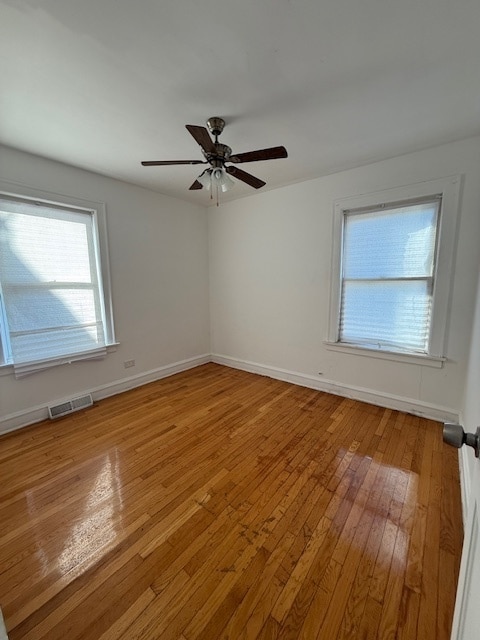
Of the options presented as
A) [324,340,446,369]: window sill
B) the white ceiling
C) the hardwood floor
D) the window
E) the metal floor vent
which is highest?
the white ceiling

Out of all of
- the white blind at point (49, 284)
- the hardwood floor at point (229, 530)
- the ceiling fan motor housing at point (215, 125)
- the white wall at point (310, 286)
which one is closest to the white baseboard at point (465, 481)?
the hardwood floor at point (229, 530)

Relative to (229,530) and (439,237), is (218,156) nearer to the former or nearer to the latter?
(439,237)

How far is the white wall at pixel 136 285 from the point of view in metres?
2.55

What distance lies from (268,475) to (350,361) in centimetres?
174

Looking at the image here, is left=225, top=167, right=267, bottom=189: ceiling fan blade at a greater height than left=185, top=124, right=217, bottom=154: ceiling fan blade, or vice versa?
left=185, top=124, right=217, bottom=154: ceiling fan blade

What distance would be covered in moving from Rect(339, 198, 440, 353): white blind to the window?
9.55 ft

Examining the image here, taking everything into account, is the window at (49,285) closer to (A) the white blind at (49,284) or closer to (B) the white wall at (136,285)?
(A) the white blind at (49,284)

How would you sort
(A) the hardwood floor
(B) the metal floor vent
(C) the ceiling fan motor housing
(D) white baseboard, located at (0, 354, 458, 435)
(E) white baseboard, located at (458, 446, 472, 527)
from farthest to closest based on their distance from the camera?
1. (B) the metal floor vent
2. (D) white baseboard, located at (0, 354, 458, 435)
3. (C) the ceiling fan motor housing
4. (E) white baseboard, located at (458, 446, 472, 527)
5. (A) the hardwood floor

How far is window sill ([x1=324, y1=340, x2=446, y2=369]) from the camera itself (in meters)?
2.53

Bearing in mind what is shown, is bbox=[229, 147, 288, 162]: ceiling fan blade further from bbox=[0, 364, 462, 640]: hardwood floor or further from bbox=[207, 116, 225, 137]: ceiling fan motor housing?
bbox=[0, 364, 462, 640]: hardwood floor

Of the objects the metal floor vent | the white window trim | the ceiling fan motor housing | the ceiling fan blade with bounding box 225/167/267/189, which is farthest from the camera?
the metal floor vent

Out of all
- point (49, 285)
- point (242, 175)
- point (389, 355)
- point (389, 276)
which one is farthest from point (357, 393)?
point (49, 285)

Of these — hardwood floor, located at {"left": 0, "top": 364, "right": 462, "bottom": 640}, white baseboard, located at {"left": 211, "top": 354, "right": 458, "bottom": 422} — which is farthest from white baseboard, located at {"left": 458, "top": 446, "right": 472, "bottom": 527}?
white baseboard, located at {"left": 211, "top": 354, "right": 458, "bottom": 422}

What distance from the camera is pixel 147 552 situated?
1.34 metres
